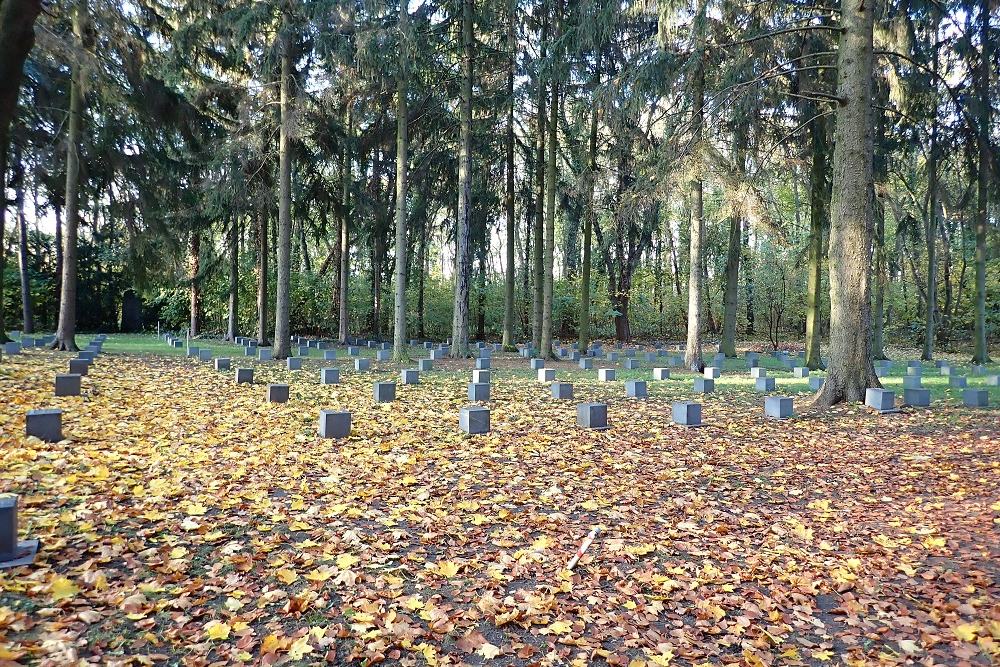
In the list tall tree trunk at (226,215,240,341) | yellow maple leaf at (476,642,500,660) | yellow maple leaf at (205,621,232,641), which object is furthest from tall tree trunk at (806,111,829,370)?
tall tree trunk at (226,215,240,341)

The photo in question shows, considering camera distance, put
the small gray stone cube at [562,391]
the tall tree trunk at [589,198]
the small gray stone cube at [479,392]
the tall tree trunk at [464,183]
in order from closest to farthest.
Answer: the small gray stone cube at [479,392]
the small gray stone cube at [562,391]
the tall tree trunk at [589,198]
the tall tree trunk at [464,183]

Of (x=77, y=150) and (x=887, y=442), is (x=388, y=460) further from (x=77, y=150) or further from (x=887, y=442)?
(x=77, y=150)

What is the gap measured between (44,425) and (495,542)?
16.1 feet

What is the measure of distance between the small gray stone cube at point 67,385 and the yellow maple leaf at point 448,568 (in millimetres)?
7558

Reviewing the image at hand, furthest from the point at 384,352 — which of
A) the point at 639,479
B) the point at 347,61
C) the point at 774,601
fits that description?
the point at 774,601

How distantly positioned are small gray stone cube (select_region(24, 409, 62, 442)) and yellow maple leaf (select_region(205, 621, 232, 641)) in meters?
4.39

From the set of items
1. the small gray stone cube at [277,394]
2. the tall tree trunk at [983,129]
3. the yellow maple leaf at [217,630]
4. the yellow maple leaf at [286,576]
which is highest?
the tall tree trunk at [983,129]

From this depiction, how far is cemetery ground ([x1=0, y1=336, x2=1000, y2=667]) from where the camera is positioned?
9.36 feet

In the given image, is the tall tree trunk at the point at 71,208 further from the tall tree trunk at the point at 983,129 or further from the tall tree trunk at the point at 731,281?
the tall tree trunk at the point at 983,129

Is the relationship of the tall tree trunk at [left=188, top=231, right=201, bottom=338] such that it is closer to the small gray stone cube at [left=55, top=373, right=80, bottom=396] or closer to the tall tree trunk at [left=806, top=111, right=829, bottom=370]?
the small gray stone cube at [left=55, top=373, right=80, bottom=396]

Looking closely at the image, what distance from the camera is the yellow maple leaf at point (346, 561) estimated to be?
3.58 metres

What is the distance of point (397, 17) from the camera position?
552 inches

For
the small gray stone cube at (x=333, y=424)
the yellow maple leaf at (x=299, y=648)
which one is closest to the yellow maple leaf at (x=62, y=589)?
the yellow maple leaf at (x=299, y=648)

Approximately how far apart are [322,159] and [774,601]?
17503 mm
